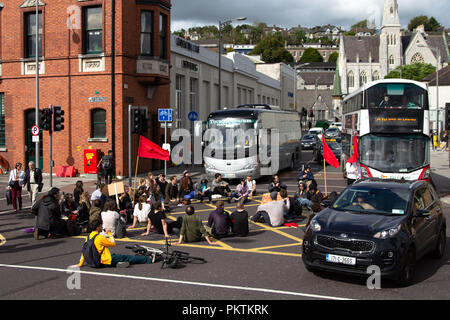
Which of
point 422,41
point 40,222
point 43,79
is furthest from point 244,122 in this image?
point 422,41

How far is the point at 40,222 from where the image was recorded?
1245 centimetres

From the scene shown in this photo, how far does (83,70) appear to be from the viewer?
27484mm

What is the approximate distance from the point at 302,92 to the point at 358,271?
14567cm

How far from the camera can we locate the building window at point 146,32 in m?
28.2

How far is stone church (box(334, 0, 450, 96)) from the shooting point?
5463 inches

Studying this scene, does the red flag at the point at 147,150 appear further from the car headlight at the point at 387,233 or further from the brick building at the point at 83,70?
the car headlight at the point at 387,233

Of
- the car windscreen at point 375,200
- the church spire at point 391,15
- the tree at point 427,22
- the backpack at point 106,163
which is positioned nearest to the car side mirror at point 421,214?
the car windscreen at point 375,200

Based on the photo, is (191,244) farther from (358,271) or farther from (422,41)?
(422,41)

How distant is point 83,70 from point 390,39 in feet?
431

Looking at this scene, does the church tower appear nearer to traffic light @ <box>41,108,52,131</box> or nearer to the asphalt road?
traffic light @ <box>41,108,52,131</box>

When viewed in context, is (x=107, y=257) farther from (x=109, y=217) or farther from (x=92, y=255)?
(x=109, y=217)

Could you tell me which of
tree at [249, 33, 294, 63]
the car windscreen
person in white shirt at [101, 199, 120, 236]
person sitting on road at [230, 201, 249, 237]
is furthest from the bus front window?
tree at [249, 33, 294, 63]

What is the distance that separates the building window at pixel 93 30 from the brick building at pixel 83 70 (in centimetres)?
5

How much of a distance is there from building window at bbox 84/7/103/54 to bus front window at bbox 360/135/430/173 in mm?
15409
